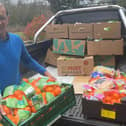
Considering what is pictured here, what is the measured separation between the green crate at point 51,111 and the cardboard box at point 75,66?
99.5 inches

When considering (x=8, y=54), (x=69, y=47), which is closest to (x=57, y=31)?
(x=69, y=47)

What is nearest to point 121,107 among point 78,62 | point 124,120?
point 124,120

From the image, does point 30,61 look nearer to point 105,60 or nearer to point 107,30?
point 107,30

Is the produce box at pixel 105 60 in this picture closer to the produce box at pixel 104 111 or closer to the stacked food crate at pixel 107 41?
the stacked food crate at pixel 107 41

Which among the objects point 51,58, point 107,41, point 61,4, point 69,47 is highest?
point 61,4

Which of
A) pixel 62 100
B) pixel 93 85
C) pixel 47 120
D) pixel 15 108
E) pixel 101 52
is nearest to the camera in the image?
pixel 15 108

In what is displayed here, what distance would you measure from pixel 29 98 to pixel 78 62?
2870 mm

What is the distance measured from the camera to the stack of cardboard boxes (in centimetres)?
416

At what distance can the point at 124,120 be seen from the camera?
154 centimetres

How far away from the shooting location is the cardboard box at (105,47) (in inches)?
162

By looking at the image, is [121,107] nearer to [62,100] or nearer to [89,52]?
[62,100]

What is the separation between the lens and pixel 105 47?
4195mm

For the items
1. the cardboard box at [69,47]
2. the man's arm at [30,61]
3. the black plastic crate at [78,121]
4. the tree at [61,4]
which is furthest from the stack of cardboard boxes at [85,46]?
the tree at [61,4]

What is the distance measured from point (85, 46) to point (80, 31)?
0.32 m
